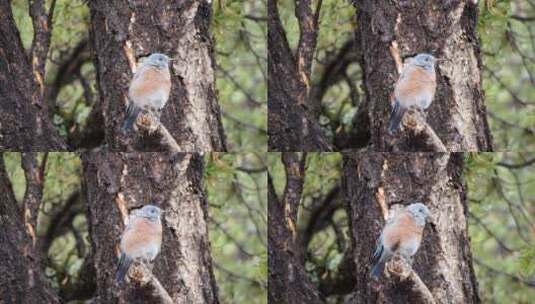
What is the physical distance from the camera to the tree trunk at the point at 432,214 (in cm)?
278

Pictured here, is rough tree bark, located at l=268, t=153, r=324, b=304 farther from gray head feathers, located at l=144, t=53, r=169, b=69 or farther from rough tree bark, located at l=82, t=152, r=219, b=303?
gray head feathers, located at l=144, t=53, r=169, b=69

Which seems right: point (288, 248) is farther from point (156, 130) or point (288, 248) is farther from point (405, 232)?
point (156, 130)

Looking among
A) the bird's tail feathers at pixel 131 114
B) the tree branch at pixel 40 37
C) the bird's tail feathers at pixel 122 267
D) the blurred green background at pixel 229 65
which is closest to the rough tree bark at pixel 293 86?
the blurred green background at pixel 229 65

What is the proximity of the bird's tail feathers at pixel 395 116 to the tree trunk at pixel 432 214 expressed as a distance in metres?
0.08

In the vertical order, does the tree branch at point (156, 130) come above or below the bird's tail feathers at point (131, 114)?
below

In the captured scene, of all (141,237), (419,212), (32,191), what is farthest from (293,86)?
(32,191)

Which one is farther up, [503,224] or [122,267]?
[503,224]

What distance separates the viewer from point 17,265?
2889mm

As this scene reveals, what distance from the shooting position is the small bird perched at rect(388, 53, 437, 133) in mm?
2732

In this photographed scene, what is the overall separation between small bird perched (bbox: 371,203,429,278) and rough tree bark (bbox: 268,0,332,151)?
311 millimetres

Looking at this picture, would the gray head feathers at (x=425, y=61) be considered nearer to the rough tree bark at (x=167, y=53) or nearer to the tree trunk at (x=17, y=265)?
the rough tree bark at (x=167, y=53)

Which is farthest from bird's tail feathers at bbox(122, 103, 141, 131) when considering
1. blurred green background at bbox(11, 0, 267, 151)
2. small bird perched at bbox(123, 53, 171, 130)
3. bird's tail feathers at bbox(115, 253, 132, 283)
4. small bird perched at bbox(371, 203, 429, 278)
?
small bird perched at bbox(371, 203, 429, 278)

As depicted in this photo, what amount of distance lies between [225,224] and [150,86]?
49 centimetres

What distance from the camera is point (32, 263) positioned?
114 inches
